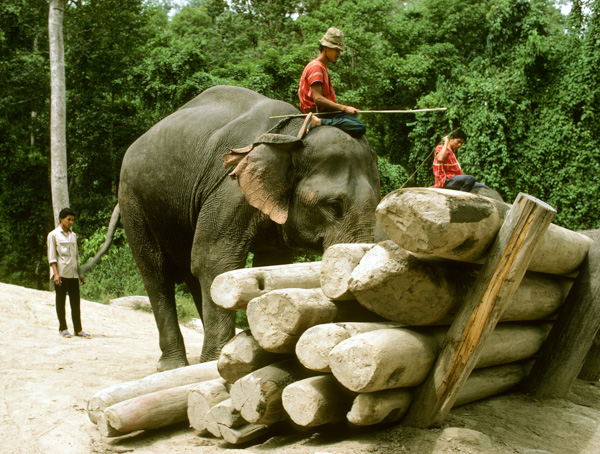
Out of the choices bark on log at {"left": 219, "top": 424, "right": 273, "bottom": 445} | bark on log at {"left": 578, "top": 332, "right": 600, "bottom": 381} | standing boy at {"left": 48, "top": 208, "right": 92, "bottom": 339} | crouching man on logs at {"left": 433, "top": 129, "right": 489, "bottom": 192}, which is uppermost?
crouching man on logs at {"left": 433, "top": 129, "right": 489, "bottom": 192}

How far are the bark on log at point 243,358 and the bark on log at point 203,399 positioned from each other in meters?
0.19

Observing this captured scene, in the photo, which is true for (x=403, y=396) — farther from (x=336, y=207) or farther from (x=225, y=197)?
(x=225, y=197)

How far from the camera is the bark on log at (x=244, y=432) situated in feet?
12.6

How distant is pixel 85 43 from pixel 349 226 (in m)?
16.2

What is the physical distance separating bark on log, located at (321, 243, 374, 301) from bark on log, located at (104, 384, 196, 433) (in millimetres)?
1415

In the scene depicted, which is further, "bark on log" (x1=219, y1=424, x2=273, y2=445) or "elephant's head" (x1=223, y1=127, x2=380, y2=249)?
"elephant's head" (x1=223, y1=127, x2=380, y2=249)

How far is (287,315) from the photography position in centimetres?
357

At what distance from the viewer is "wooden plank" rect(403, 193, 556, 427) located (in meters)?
3.27

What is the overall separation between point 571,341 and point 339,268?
200 centimetres

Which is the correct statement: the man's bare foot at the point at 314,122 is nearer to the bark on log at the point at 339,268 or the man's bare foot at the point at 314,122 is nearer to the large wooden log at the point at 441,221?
the bark on log at the point at 339,268

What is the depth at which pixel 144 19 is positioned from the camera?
20.0 metres

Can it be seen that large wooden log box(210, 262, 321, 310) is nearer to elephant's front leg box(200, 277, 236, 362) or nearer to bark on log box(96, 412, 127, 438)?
bark on log box(96, 412, 127, 438)

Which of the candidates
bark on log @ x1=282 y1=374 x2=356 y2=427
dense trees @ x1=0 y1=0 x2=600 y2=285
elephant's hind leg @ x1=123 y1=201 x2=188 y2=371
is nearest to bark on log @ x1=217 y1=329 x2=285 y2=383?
bark on log @ x1=282 y1=374 x2=356 y2=427

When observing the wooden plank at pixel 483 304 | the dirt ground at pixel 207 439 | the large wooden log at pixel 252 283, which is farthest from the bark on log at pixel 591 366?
the large wooden log at pixel 252 283
